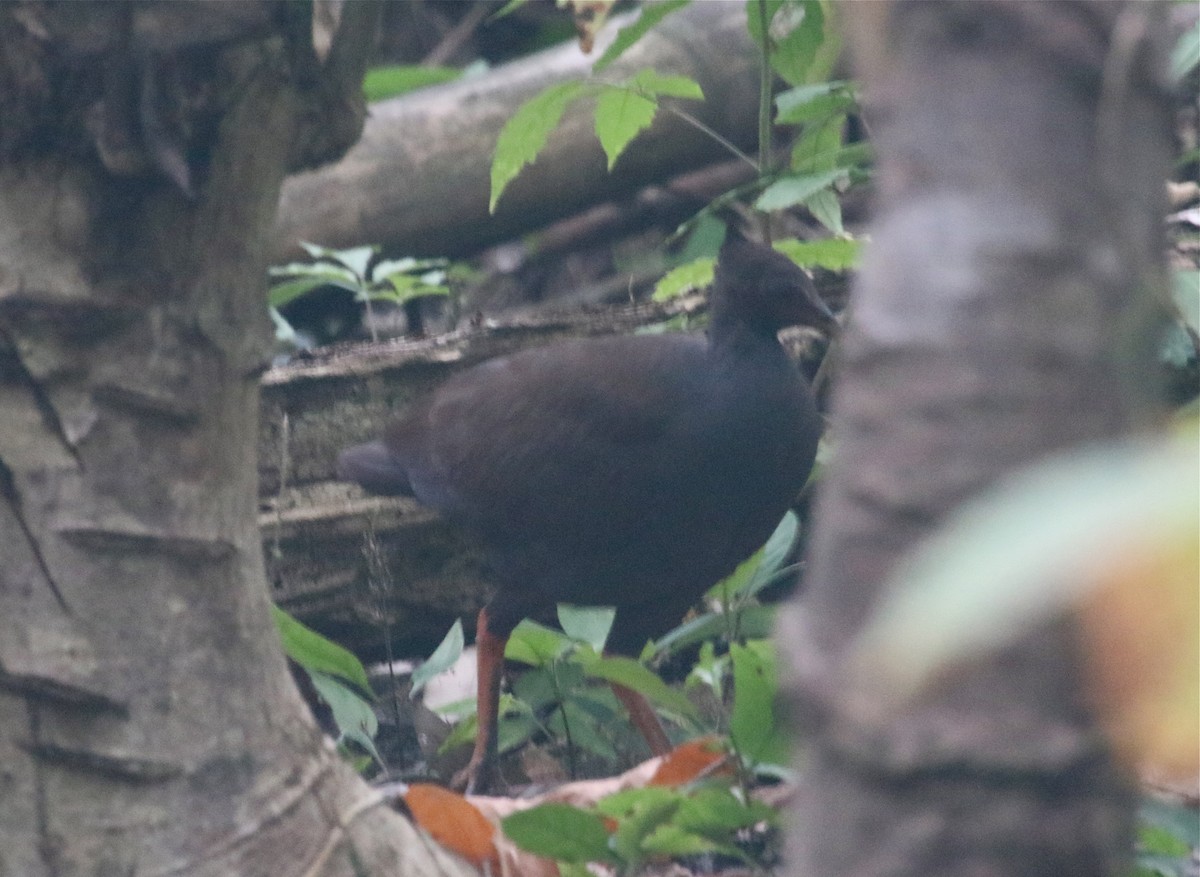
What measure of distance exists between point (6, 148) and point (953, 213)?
4.28ft

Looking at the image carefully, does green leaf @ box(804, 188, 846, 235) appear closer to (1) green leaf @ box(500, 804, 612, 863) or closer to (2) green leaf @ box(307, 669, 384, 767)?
(2) green leaf @ box(307, 669, 384, 767)

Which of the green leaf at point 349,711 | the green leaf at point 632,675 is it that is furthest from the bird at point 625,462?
the green leaf at point 632,675

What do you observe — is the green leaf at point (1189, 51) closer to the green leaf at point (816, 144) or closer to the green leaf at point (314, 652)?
the green leaf at point (816, 144)

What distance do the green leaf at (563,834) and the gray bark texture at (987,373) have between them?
1.17 m

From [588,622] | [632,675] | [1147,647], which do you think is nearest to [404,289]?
[588,622]

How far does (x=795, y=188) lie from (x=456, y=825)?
1.45 m

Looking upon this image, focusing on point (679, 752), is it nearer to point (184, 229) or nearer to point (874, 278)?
point (184, 229)

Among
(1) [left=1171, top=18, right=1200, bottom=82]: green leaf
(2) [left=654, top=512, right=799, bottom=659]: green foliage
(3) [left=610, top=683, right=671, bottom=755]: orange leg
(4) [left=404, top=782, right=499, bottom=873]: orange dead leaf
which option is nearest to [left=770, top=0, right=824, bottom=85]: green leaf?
(1) [left=1171, top=18, right=1200, bottom=82]: green leaf

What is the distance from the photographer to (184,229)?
1.80m

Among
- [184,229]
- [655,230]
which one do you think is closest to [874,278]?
[184,229]

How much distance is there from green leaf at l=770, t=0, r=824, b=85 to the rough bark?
8.80 feet

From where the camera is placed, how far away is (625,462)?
3.54 meters

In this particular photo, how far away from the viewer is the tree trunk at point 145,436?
1741 millimetres

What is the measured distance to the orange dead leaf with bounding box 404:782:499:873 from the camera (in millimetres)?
2346
